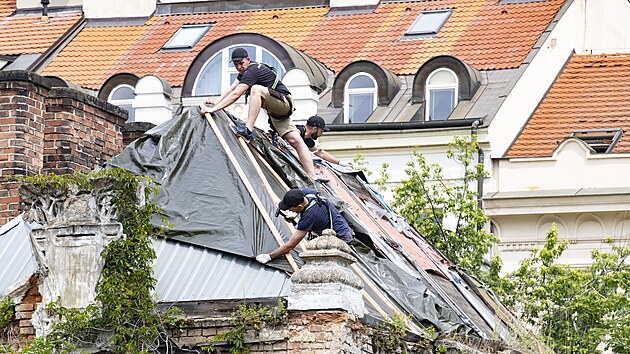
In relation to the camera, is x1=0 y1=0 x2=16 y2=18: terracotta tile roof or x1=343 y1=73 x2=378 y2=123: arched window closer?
x1=343 y1=73 x2=378 y2=123: arched window

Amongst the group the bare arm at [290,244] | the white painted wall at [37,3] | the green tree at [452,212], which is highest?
the white painted wall at [37,3]

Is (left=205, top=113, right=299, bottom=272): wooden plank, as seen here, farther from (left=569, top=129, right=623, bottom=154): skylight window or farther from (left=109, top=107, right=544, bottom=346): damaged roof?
(left=569, top=129, right=623, bottom=154): skylight window

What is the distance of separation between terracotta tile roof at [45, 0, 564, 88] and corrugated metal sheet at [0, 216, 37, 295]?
21.3m

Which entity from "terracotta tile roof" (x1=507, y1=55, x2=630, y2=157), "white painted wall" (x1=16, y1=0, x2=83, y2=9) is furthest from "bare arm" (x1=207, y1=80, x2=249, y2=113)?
"white painted wall" (x1=16, y1=0, x2=83, y2=9)

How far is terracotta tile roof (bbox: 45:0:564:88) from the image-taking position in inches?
1740

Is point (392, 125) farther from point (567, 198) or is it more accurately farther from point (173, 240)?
point (173, 240)

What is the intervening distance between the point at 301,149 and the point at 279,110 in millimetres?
748

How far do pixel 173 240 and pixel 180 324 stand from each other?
5.03 feet

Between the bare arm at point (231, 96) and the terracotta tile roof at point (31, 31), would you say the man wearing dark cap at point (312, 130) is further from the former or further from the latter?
the terracotta tile roof at point (31, 31)

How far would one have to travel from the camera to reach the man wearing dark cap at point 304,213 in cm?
2075

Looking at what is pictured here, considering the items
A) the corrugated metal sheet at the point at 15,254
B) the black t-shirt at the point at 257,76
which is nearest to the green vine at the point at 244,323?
the corrugated metal sheet at the point at 15,254

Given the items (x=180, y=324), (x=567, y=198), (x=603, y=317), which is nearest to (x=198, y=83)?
(x=567, y=198)

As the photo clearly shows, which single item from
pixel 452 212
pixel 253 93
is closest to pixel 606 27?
pixel 452 212

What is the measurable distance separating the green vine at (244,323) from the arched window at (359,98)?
2241cm
